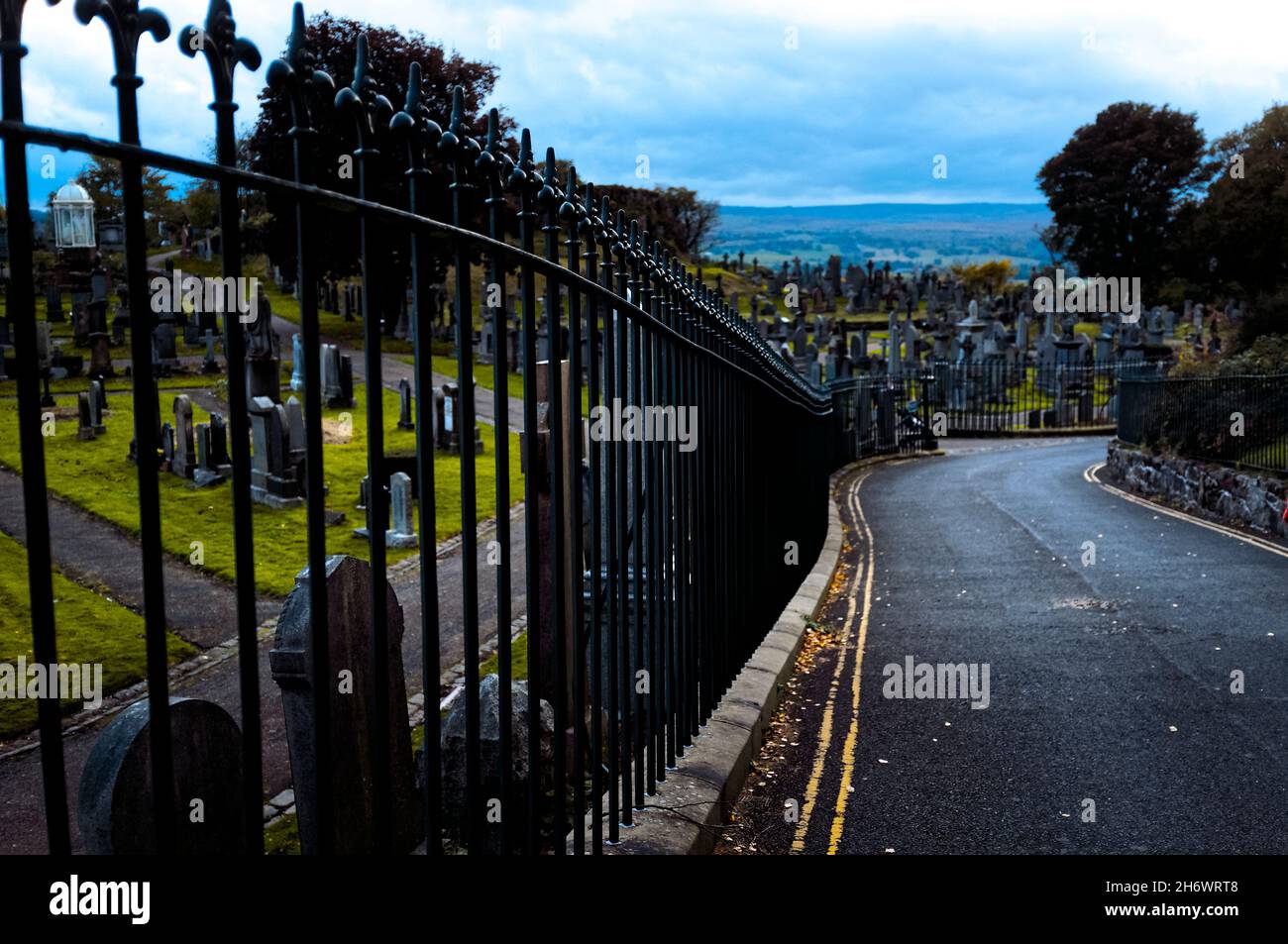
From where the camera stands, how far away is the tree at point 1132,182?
68625mm

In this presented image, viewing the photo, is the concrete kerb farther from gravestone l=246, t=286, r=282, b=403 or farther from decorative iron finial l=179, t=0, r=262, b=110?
gravestone l=246, t=286, r=282, b=403

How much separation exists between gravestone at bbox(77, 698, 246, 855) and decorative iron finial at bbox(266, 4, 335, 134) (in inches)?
59.2

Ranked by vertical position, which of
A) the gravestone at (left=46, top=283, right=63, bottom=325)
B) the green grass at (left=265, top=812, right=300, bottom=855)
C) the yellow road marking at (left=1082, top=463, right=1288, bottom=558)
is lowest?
the green grass at (left=265, top=812, right=300, bottom=855)

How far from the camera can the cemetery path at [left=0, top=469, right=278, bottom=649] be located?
9.88 m

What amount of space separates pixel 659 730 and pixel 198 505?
12.2m

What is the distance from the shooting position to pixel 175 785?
9.33 ft

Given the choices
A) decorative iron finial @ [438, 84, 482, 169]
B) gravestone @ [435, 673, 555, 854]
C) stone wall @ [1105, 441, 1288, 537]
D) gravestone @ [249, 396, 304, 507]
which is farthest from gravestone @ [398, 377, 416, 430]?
decorative iron finial @ [438, 84, 482, 169]

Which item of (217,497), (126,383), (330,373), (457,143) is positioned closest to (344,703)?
(457,143)

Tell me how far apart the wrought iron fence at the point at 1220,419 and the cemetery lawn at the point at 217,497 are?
33.5 feet

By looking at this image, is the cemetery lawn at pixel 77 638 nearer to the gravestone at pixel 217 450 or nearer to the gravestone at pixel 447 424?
the gravestone at pixel 217 450

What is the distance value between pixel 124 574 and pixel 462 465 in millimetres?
10385

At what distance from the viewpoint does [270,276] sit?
60781mm
